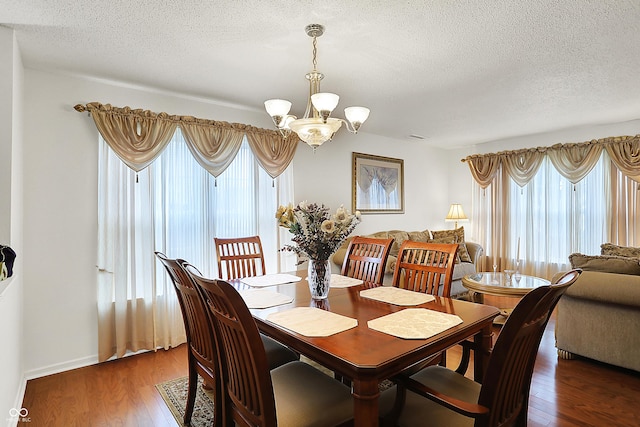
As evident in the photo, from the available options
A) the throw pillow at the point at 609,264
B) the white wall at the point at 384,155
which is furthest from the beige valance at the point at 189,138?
the throw pillow at the point at 609,264

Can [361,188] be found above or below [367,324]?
above

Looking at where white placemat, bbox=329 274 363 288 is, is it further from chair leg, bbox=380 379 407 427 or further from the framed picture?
the framed picture

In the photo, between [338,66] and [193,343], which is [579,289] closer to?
[338,66]

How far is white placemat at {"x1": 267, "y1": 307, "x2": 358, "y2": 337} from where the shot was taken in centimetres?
148

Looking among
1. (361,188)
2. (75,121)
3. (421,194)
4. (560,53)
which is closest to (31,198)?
(75,121)

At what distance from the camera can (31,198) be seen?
265cm

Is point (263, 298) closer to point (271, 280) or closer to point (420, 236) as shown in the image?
point (271, 280)

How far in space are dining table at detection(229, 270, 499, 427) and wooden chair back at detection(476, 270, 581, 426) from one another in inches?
10.3

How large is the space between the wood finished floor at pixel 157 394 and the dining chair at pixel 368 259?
1108 millimetres

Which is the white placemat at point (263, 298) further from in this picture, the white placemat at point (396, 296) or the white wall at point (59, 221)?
the white wall at point (59, 221)

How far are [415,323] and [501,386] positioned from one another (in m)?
0.44

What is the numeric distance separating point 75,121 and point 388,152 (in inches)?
157

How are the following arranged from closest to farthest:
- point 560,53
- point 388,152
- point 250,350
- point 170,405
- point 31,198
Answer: point 250,350 → point 170,405 → point 560,53 → point 31,198 → point 388,152

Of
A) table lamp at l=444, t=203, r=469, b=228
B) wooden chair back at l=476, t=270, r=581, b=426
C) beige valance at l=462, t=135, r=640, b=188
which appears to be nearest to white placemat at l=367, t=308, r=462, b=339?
wooden chair back at l=476, t=270, r=581, b=426
